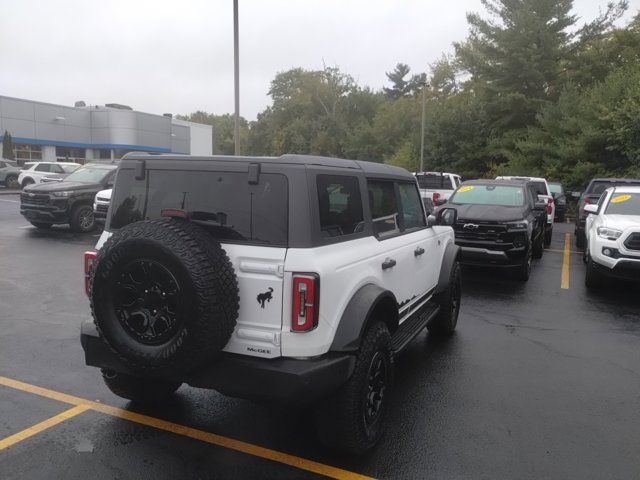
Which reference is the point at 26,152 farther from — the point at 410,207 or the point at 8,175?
the point at 410,207

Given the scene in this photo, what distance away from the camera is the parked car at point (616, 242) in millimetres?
7566

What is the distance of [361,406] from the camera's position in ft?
10.8

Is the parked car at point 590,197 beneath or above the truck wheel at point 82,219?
above

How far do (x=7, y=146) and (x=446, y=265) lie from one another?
4031 cm

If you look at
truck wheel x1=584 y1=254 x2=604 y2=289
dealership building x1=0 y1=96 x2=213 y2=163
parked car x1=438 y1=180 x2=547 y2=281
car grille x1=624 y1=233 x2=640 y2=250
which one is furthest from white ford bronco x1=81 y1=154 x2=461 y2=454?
dealership building x1=0 y1=96 x2=213 y2=163

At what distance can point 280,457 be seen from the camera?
11.0ft

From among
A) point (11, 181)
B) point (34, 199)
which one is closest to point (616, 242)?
point (34, 199)

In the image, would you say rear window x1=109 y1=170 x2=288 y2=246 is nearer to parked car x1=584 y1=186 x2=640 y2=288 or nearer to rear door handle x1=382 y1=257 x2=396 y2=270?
rear door handle x1=382 y1=257 x2=396 y2=270

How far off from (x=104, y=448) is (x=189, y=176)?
5.96ft

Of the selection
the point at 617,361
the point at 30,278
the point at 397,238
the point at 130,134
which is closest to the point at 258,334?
the point at 397,238

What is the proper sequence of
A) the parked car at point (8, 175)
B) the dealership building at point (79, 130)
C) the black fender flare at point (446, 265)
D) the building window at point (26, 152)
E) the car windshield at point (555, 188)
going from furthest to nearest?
1. the dealership building at point (79, 130)
2. the building window at point (26, 152)
3. the parked car at point (8, 175)
4. the car windshield at point (555, 188)
5. the black fender flare at point (446, 265)

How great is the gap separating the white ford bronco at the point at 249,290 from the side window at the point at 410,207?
3.85ft

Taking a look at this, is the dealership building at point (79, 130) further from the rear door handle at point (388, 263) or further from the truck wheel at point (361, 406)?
the truck wheel at point (361, 406)

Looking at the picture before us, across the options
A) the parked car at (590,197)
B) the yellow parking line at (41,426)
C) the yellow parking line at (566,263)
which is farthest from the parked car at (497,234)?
the yellow parking line at (41,426)
